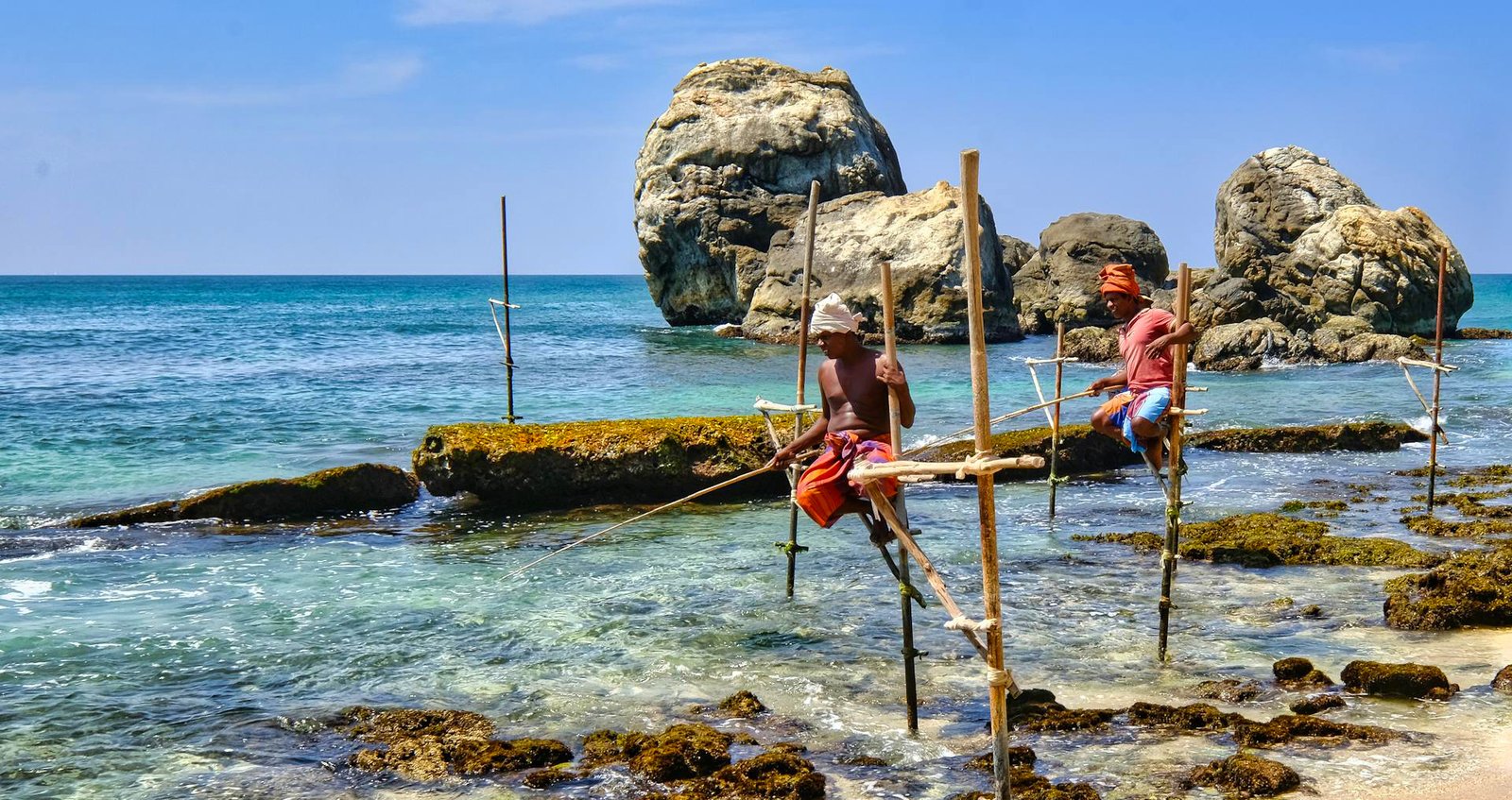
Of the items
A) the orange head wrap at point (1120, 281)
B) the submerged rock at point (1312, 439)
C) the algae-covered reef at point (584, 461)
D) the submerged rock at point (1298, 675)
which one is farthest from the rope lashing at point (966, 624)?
the submerged rock at point (1312, 439)

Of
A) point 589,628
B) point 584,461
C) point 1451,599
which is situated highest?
point 584,461

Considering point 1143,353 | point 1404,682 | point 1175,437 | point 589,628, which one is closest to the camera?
point 1404,682

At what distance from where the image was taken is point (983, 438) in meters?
5.85

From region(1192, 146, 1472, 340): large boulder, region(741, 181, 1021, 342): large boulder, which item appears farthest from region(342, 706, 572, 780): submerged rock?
region(741, 181, 1021, 342): large boulder

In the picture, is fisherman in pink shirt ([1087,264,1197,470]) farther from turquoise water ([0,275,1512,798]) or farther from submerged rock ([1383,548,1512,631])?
submerged rock ([1383,548,1512,631])

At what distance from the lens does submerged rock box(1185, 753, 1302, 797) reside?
7.05 meters

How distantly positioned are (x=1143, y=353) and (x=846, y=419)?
300cm

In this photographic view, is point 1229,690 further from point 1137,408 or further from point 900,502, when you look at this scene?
point 900,502

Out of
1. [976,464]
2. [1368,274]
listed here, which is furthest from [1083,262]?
[976,464]

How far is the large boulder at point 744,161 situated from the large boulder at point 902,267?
4.88 metres

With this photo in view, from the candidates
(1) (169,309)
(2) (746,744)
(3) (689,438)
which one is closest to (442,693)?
(2) (746,744)

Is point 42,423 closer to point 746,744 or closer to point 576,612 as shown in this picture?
point 576,612

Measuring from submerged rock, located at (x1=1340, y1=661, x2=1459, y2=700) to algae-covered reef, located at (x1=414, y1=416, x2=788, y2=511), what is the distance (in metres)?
8.48

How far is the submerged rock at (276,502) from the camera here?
1553 cm
